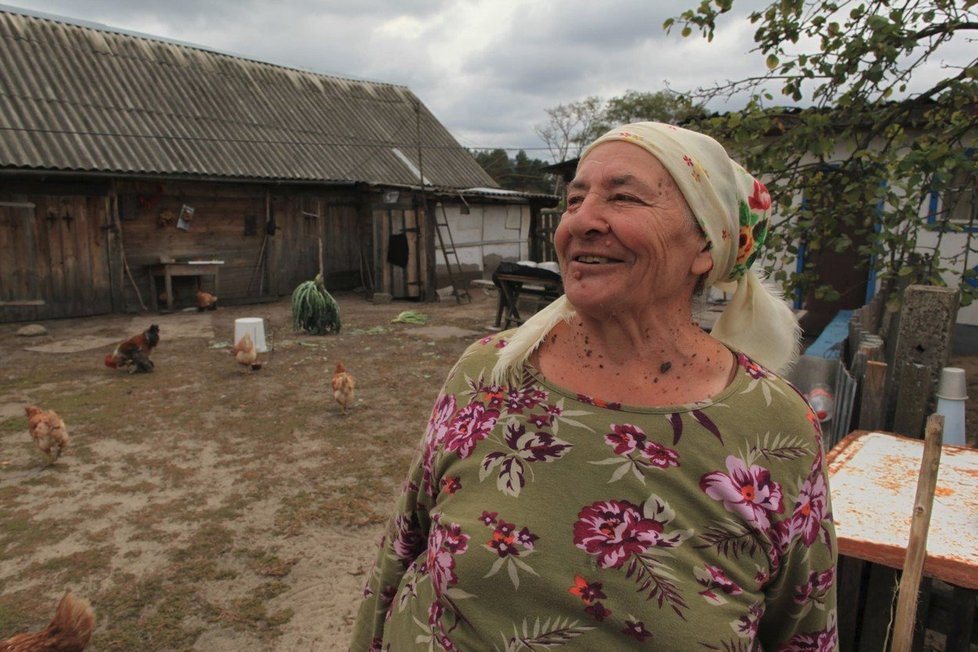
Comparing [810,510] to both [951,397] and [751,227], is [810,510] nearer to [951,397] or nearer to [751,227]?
[751,227]

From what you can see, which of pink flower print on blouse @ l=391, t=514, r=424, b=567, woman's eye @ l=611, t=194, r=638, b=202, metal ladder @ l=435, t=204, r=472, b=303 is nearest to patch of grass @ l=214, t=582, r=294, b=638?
pink flower print on blouse @ l=391, t=514, r=424, b=567

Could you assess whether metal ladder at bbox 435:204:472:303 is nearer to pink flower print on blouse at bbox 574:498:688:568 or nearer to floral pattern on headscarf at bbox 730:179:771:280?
floral pattern on headscarf at bbox 730:179:771:280

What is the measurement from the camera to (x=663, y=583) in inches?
43.6

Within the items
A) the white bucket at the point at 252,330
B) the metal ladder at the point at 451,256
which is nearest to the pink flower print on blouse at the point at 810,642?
the white bucket at the point at 252,330

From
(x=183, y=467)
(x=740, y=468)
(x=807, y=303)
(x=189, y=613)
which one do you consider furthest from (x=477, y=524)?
(x=807, y=303)

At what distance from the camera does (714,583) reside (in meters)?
1.13

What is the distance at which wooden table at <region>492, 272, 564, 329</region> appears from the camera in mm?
10625

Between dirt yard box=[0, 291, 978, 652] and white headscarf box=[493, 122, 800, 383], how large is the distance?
2571 mm

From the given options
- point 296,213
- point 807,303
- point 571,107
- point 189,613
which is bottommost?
point 189,613

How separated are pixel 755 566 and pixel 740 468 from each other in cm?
18

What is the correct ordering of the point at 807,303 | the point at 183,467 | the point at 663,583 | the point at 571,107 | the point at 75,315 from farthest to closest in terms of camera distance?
the point at 571,107 < the point at 75,315 < the point at 807,303 < the point at 183,467 < the point at 663,583

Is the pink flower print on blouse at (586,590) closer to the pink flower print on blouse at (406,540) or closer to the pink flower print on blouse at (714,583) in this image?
the pink flower print on blouse at (714,583)

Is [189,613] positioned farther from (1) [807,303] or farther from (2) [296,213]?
(2) [296,213]

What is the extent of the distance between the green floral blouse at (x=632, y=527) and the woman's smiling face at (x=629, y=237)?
222 millimetres
